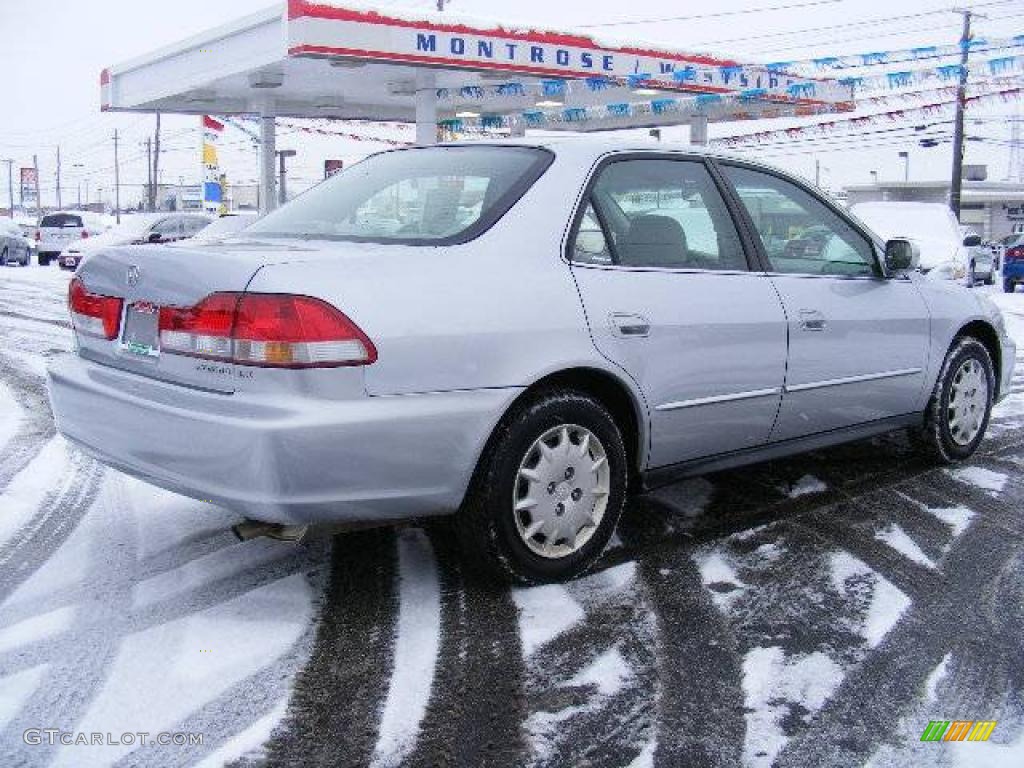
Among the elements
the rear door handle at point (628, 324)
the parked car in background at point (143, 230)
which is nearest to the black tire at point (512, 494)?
the rear door handle at point (628, 324)

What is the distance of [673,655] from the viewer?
311 cm

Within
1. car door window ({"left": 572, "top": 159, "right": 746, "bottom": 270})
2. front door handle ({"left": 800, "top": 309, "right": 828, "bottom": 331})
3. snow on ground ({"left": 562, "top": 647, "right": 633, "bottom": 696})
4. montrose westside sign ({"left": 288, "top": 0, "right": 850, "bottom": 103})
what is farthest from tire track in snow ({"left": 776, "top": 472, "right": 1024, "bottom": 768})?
montrose westside sign ({"left": 288, "top": 0, "right": 850, "bottom": 103})

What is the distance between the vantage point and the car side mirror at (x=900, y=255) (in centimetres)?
487

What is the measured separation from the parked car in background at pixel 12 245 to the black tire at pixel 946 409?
2614 centimetres

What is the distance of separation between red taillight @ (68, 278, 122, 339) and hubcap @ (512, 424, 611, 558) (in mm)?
1493

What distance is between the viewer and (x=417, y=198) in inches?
157

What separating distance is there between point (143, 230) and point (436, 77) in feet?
23.3

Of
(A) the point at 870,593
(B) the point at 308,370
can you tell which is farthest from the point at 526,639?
(A) the point at 870,593

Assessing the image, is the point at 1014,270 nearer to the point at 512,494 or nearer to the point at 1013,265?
the point at 1013,265

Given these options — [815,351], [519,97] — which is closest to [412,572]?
[815,351]

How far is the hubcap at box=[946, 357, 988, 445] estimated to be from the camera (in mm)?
5488

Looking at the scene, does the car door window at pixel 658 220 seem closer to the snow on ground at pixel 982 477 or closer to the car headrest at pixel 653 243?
the car headrest at pixel 653 243

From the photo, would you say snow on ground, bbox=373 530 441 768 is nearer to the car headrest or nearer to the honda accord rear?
the honda accord rear

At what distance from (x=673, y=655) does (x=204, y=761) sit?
1.36 m
